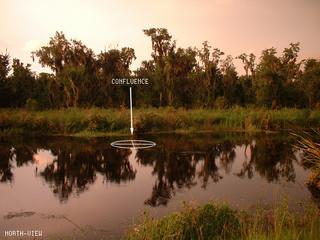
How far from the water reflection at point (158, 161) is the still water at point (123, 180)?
0.09 feet

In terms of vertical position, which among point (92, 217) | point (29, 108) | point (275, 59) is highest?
point (275, 59)

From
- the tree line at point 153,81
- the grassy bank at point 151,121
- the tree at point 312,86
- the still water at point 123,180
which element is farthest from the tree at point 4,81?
the tree at point 312,86

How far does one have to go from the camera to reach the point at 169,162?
1434 cm

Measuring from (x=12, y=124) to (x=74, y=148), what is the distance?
659cm

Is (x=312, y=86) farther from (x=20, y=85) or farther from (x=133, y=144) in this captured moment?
(x=20, y=85)

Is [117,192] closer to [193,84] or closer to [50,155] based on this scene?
[50,155]

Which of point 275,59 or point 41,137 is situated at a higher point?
point 275,59

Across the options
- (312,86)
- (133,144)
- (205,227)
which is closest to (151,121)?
(133,144)

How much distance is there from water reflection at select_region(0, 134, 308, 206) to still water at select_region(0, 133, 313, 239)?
28mm

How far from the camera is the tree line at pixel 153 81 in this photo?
34.0 m

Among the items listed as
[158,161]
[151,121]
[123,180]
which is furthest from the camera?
[151,121]

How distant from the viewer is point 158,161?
47.8ft

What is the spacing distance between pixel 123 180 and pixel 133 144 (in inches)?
238

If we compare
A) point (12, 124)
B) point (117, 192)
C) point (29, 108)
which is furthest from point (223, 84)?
point (117, 192)
